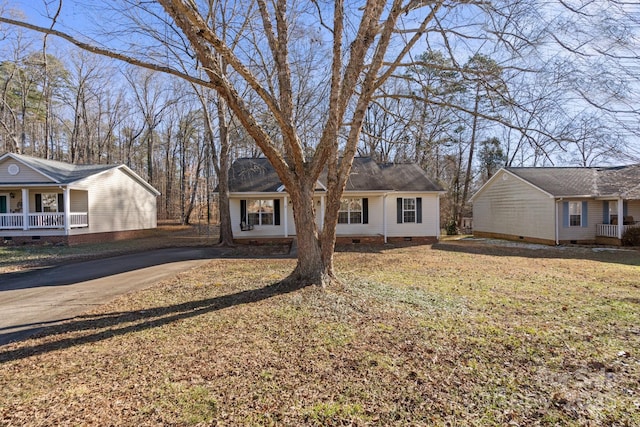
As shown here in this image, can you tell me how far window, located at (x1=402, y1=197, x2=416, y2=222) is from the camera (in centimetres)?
1661

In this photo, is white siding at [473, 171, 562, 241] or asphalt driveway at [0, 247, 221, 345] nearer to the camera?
asphalt driveway at [0, 247, 221, 345]

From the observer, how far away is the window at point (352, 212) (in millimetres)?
16500

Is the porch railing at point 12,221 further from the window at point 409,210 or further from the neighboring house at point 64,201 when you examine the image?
the window at point 409,210

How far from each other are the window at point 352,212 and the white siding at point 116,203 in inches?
561

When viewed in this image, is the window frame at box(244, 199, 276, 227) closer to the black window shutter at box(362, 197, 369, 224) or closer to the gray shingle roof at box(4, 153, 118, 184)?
the black window shutter at box(362, 197, 369, 224)

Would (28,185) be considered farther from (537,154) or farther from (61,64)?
(537,154)

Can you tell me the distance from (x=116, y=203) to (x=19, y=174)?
4777mm

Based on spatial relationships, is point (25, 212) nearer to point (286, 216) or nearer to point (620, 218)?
point (286, 216)

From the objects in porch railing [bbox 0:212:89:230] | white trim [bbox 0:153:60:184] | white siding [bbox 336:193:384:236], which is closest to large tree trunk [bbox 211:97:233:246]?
white siding [bbox 336:193:384:236]

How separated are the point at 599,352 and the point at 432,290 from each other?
→ 3067 millimetres

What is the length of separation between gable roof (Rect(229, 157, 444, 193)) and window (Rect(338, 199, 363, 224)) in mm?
829

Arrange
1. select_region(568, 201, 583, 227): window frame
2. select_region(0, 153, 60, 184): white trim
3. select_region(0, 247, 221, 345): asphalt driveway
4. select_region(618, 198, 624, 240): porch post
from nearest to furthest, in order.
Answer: select_region(0, 247, 221, 345): asphalt driveway, select_region(618, 198, 624, 240): porch post, select_region(0, 153, 60, 184): white trim, select_region(568, 201, 583, 227): window frame

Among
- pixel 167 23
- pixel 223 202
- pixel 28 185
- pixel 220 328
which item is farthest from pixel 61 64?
pixel 220 328

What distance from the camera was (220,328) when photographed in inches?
179
